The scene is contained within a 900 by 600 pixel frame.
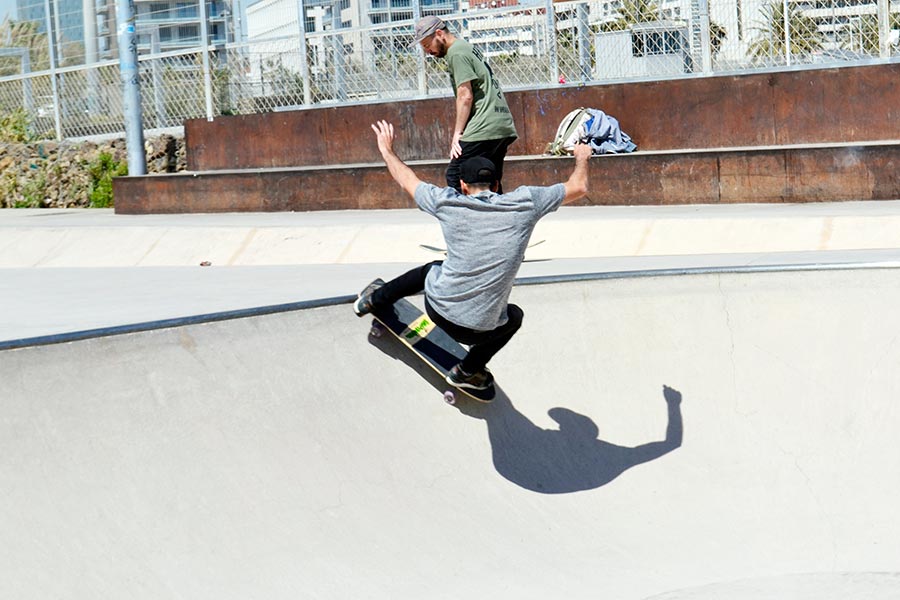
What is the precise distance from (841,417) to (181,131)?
1312 cm

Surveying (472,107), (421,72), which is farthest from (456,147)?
(421,72)

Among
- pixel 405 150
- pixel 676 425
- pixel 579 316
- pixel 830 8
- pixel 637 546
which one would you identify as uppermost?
pixel 830 8

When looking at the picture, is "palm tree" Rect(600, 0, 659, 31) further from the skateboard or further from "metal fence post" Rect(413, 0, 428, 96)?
the skateboard

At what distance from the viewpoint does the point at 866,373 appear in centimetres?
565

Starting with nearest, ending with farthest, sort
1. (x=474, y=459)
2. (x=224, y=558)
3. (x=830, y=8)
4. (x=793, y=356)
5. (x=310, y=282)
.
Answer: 1. (x=224, y=558)
2. (x=474, y=459)
3. (x=793, y=356)
4. (x=310, y=282)
5. (x=830, y=8)

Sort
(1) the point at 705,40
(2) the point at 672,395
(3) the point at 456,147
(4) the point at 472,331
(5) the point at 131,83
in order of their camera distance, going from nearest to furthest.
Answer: (4) the point at 472,331, (2) the point at 672,395, (3) the point at 456,147, (1) the point at 705,40, (5) the point at 131,83

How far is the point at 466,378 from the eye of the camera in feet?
17.5

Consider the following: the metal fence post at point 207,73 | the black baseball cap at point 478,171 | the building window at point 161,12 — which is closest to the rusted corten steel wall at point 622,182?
the metal fence post at point 207,73

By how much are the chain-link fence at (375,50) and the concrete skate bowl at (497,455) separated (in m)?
6.72

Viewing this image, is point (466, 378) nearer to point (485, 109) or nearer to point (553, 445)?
point (553, 445)

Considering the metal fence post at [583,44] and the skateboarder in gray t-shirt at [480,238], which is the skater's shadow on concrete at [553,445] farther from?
the metal fence post at [583,44]

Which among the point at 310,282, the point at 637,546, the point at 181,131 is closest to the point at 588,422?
the point at 637,546

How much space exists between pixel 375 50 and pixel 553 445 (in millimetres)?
9820

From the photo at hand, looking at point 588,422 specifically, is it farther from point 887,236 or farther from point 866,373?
point 887,236
